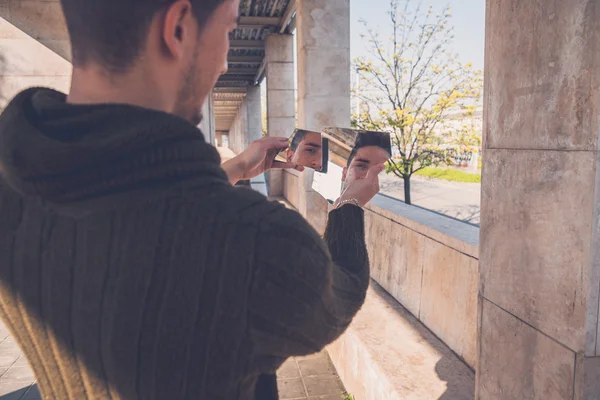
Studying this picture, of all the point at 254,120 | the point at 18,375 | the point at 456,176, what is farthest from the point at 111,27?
the point at 456,176

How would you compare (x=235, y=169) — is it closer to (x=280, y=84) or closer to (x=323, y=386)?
(x=323, y=386)

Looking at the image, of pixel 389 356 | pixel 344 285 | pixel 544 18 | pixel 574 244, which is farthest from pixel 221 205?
pixel 389 356

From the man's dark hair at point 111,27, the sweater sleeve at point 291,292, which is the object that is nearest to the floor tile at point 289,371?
the sweater sleeve at point 291,292

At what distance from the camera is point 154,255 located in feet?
2.74

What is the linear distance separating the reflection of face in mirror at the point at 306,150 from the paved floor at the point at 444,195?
14.9 meters

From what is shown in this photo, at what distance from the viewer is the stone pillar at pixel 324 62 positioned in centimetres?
798

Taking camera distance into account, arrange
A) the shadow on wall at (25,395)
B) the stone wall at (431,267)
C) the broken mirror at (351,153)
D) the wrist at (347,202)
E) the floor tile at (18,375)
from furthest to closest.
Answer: the floor tile at (18,375)
the shadow on wall at (25,395)
the stone wall at (431,267)
the broken mirror at (351,153)
the wrist at (347,202)

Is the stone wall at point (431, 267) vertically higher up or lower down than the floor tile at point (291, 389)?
higher up

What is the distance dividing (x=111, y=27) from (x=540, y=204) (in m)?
1.71

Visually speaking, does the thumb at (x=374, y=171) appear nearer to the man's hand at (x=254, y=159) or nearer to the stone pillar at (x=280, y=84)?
the man's hand at (x=254, y=159)

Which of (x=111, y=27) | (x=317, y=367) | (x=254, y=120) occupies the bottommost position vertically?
(x=317, y=367)

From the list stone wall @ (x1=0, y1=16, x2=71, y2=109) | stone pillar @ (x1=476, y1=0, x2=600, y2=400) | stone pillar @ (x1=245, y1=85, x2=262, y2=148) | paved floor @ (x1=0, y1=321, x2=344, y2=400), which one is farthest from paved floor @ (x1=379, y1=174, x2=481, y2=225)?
stone pillar @ (x1=476, y1=0, x2=600, y2=400)

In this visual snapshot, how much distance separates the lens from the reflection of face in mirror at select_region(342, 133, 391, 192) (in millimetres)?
1496

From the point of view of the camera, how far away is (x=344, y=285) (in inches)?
40.3
